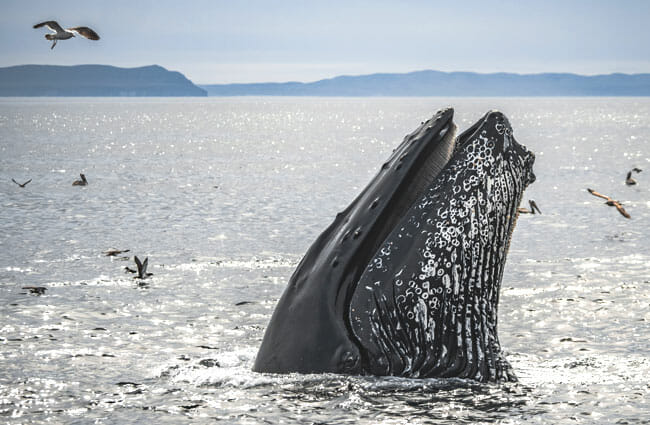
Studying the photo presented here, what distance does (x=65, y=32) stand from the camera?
1011cm

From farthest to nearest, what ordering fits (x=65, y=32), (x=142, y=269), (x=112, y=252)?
(x=112, y=252) → (x=142, y=269) → (x=65, y=32)

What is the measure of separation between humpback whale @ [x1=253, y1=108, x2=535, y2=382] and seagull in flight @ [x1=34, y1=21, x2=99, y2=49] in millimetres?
6009

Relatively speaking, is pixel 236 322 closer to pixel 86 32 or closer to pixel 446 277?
pixel 446 277

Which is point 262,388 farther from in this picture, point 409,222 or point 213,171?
point 213,171

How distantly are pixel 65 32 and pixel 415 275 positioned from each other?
6711 millimetres

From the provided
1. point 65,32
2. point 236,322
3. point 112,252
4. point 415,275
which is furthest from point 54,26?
point 415,275

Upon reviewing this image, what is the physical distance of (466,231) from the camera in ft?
16.1

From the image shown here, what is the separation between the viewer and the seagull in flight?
10008 millimetres

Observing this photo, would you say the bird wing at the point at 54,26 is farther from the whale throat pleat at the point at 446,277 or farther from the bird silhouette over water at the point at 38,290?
the whale throat pleat at the point at 446,277

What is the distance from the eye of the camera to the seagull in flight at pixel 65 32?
32.8 feet

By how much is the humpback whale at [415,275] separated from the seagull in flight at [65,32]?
601cm

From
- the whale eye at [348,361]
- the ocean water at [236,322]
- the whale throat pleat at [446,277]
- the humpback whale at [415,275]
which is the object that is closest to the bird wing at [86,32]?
the ocean water at [236,322]

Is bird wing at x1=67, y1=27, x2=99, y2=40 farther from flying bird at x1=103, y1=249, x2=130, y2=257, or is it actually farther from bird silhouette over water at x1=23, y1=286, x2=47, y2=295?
flying bird at x1=103, y1=249, x2=130, y2=257

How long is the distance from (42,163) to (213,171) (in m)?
9.08
